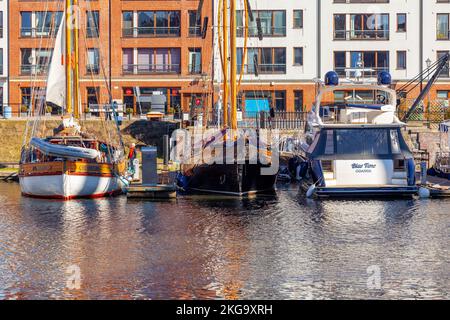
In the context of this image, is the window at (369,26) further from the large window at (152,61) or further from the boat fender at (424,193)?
the boat fender at (424,193)

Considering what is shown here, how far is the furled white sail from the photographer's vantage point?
148 ft

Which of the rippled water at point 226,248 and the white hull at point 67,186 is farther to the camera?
the white hull at point 67,186

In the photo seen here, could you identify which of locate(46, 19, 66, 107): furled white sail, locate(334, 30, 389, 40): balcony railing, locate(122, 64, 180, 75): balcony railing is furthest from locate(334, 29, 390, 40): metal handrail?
locate(46, 19, 66, 107): furled white sail

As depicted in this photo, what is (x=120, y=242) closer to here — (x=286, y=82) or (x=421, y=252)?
(x=421, y=252)

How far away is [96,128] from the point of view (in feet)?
202

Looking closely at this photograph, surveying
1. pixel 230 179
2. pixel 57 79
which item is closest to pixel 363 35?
pixel 57 79

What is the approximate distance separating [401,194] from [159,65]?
4306 centimetres

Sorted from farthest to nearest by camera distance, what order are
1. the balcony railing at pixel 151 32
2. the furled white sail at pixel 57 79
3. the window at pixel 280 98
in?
1. the balcony railing at pixel 151 32
2. the window at pixel 280 98
3. the furled white sail at pixel 57 79

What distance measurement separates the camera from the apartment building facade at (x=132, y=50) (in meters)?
78.1

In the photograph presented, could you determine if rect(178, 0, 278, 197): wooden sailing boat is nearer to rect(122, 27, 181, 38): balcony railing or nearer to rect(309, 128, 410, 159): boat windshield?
rect(309, 128, 410, 159): boat windshield

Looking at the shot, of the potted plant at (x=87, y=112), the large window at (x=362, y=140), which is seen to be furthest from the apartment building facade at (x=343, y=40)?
the large window at (x=362, y=140)

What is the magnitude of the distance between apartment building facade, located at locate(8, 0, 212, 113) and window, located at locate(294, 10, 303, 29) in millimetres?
7308

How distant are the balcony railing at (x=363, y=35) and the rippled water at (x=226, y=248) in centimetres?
4047

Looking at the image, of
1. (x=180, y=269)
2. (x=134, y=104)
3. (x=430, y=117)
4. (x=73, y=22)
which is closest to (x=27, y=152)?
(x=73, y=22)
